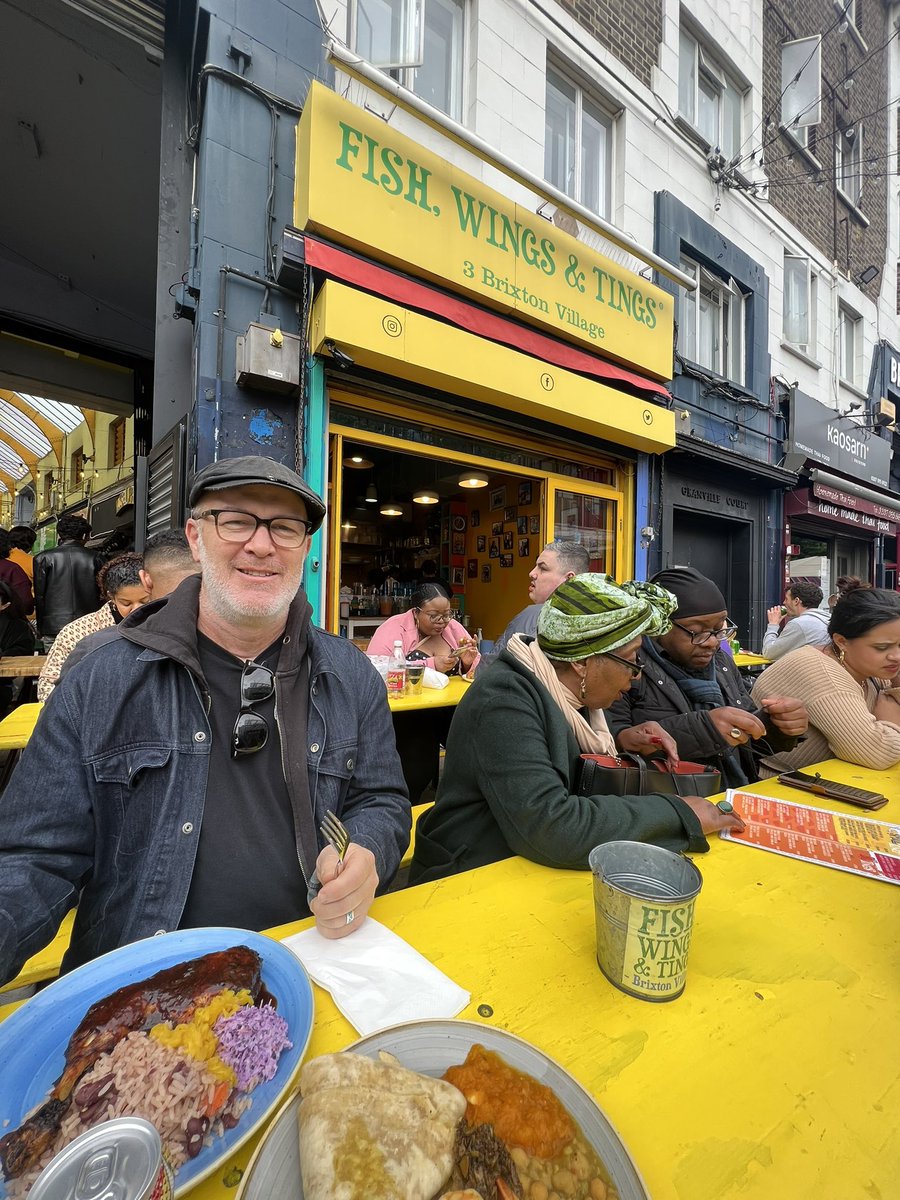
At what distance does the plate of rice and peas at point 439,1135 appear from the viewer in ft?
2.03

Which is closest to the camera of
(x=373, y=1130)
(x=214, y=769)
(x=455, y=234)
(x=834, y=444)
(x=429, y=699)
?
(x=373, y=1130)

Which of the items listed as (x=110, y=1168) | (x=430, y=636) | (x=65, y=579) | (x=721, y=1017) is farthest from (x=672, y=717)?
(x=65, y=579)

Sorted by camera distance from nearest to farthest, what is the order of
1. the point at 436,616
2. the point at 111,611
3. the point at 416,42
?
the point at 111,611 < the point at 416,42 < the point at 436,616

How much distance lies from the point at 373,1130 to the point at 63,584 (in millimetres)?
6997

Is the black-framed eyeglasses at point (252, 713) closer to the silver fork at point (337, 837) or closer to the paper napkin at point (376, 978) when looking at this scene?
the silver fork at point (337, 837)

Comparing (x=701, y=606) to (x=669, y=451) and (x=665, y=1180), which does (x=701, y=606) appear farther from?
(x=669, y=451)

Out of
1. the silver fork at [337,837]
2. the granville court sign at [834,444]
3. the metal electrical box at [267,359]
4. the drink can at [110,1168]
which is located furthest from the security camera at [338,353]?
the granville court sign at [834,444]

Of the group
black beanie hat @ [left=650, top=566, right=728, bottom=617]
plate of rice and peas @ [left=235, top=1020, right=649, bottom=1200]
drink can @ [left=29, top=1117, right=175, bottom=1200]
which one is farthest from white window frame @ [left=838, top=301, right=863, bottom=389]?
drink can @ [left=29, top=1117, right=175, bottom=1200]

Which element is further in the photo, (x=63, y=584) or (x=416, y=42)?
(x=63, y=584)

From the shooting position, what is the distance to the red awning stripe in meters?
4.20

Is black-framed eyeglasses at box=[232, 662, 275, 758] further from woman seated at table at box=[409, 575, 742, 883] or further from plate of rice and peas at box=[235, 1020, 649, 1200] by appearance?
plate of rice and peas at box=[235, 1020, 649, 1200]

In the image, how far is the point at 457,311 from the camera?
4.85 m

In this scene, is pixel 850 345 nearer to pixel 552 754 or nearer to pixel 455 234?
pixel 455 234

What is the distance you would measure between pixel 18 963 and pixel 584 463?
683cm
